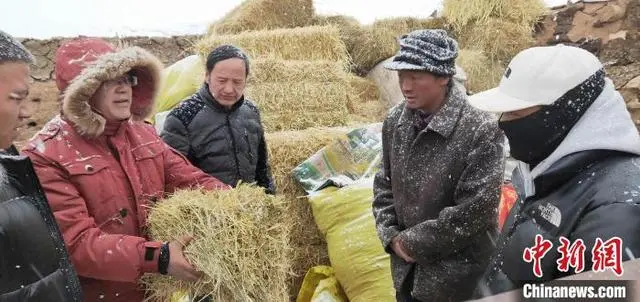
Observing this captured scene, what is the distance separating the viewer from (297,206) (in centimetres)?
371

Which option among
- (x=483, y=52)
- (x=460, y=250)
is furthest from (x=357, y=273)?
(x=483, y=52)

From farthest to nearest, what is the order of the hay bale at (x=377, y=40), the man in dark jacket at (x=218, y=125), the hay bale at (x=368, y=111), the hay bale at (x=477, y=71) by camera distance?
the hay bale at (x=377, y=40), the hay bale at (x=477, y=71), the hay bale at (x=368, y=111), the man in dark jacket at (x=218, y=125)

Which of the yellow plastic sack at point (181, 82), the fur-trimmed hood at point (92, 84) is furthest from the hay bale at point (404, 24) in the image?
the fur-trimmed hood at point (92, 84)

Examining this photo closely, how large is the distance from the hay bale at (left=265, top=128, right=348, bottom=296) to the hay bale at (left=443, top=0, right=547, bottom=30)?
3719 millimetres

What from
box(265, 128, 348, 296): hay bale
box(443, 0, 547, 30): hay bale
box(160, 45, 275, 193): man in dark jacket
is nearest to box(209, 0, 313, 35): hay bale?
box(443, 0, 547, 30): hay bale

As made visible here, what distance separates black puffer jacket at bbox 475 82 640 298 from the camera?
1.28 metres

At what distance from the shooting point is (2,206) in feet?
4.55

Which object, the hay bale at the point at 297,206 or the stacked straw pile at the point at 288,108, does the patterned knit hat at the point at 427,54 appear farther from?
the hay bale at the point at 297,206

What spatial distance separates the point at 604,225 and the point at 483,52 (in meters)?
5.48

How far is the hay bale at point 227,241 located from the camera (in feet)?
6.05

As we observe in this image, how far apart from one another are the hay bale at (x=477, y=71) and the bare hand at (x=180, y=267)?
4709 mm

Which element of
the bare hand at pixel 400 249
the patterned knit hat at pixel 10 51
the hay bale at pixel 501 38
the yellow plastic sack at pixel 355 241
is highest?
the patterned knit hat at pixel 10 51

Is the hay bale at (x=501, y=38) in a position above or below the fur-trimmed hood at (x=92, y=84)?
below

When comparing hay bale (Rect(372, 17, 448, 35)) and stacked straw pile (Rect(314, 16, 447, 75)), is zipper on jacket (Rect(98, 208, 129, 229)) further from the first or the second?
hay bale (Rect(372, 17, 448, 35))
